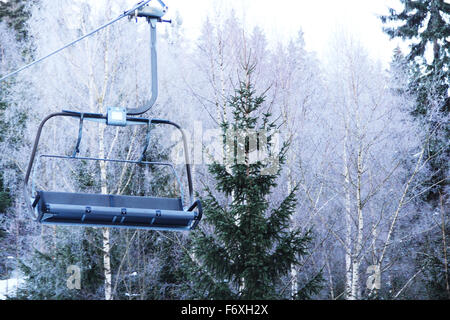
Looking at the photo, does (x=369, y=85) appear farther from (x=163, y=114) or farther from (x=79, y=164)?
(x=79, y=164)

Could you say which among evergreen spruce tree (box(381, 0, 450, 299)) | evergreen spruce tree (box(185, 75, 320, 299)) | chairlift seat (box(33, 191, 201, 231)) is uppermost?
evergreen spruce tree (box(381, 0, 450, 299))

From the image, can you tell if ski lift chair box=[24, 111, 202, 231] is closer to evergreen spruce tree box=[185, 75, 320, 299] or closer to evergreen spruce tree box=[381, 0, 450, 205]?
evergreen spruce tree box=[185, 75, 320, 299]

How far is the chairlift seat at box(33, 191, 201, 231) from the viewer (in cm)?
314

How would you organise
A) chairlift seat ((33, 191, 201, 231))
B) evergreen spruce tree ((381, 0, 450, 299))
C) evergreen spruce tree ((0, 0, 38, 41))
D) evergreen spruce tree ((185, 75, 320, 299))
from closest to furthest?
chairlift seat ((33, 191, 201, 231)) < evergreen spruce tree ((185, 75, 320, 299)) < evergreen spruce tree ((381, 0, 450, 299)) < evergreen spruce tree ((0, 0, 38, 41))

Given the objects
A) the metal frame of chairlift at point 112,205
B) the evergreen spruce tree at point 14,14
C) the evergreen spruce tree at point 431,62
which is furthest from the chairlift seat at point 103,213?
the evergreen spruce tree at point 14,14

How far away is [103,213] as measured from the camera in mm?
3164

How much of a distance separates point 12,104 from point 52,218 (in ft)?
46.0

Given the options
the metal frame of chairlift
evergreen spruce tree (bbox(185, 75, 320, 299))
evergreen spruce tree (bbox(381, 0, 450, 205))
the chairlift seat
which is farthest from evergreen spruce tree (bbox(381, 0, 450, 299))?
the chairlift seat

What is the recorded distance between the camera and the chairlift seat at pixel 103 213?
3.14m

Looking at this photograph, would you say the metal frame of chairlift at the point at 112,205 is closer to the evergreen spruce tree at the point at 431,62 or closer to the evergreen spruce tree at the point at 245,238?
the evergreen spruce tree at the point at 245,238

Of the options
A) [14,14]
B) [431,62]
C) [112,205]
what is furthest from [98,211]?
[14,14]

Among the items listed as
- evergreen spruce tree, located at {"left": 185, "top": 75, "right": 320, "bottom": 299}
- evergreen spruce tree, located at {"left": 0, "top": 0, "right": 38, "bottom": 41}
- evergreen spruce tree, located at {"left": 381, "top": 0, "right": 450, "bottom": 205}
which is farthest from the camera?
evergreen spruce tree, located at {"left": 0, "top": 0, "right": 38, "bottom": 41}
